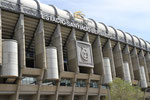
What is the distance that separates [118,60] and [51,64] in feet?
79.0

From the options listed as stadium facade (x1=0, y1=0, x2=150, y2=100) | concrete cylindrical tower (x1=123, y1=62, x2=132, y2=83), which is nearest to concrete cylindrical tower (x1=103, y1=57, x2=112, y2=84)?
stadium facade (x1=0, y1=0, x2=150, y2=100)

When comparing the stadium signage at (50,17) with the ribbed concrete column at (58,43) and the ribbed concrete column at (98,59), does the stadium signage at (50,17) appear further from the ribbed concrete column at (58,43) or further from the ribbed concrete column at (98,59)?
the ribbed concrete column at (98,59)

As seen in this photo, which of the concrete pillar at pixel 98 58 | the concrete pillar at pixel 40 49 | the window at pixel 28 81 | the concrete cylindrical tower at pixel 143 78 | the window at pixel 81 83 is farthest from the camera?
the concrete cylindrical tower at pixel 143 78

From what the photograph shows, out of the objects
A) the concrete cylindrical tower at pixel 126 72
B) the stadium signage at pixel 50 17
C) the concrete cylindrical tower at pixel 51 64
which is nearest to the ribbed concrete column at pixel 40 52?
the concrete cylindrical tower at pixel 51 64

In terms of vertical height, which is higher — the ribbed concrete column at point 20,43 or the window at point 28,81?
the ribbed concrete column at point 20,43

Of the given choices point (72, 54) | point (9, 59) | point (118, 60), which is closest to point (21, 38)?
point (9, 59)

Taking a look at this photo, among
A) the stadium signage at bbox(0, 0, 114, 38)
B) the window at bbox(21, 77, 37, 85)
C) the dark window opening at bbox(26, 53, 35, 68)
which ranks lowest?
the window at bbox(21, 77, 37, 85)

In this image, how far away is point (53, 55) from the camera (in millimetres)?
41188

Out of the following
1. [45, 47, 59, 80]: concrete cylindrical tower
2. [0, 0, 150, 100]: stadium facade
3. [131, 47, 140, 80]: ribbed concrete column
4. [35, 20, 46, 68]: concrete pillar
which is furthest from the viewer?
[131, 47, 140, 80]: ribbed concrete column

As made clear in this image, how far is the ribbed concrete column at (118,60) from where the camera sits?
186 ft

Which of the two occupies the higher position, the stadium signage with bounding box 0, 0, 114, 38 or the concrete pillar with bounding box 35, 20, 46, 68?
the stadium signage with bounding box 0, 0, 114, 38

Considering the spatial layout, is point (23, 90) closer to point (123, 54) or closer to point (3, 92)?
point (3, 92)

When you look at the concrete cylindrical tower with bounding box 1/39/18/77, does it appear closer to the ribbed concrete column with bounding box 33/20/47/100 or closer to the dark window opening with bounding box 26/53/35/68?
the ribbed concrete column with bounding box 33/20/47/100

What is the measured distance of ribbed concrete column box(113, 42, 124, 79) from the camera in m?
56.8
